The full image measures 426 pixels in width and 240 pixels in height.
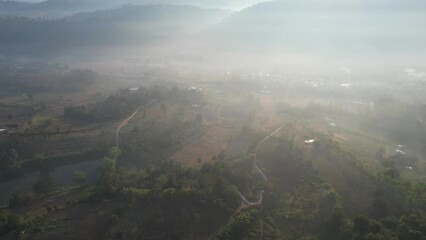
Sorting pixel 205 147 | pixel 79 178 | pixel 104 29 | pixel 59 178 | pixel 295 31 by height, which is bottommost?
pixel 59 178

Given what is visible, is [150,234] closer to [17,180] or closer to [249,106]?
[17,180]

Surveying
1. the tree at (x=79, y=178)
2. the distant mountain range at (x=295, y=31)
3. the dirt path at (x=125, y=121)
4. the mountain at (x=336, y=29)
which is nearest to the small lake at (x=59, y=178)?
the tree at (x=79, y=178)

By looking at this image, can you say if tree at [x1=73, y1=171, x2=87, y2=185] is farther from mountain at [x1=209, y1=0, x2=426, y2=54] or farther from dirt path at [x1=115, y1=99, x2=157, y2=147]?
mountain at [x1=209, y1=0, x2=426, y2=54]

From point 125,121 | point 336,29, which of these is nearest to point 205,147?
point 125,121

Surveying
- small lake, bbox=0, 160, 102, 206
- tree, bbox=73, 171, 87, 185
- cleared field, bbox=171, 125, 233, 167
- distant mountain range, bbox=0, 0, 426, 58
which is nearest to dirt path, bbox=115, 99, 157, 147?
small lake, bbox=0, 160, 102, 206

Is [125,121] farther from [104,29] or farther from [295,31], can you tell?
[104,29]

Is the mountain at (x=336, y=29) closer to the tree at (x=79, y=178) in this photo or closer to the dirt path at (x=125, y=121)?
the dirt path at (x=125, y=121)

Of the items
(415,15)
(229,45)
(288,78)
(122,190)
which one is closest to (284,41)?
(229,45)
